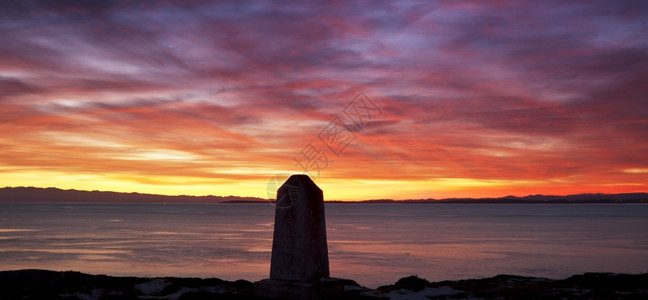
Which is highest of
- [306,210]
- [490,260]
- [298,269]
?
[306,210]

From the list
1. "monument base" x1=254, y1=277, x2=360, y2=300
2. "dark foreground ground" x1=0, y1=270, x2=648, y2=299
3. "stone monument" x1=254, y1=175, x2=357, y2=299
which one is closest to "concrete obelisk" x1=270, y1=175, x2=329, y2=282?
"stone monument" x1=254, y1=175, x2=357, y2=299

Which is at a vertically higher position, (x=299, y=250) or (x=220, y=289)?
A: (x=299, y=250)

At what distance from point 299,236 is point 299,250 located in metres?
0.28

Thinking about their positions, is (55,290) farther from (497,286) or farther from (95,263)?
(95,263)

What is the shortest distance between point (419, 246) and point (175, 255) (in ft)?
69.4

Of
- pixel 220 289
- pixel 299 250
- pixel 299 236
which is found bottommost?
pixel 220 289

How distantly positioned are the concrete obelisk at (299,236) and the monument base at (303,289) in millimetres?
164

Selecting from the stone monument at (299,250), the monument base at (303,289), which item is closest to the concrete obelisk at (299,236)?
the stone monument at (299,250)

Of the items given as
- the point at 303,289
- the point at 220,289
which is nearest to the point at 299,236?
the point at 303,289

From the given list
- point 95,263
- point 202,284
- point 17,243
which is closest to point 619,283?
point 202,284

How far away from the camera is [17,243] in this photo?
46.8m

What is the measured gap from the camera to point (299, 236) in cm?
1077

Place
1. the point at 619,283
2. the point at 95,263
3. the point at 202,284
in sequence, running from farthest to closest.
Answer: the point at 95,263 < the point at 619,283 < the point at 202,284

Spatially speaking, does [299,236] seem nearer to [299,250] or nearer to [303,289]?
[299,250]
